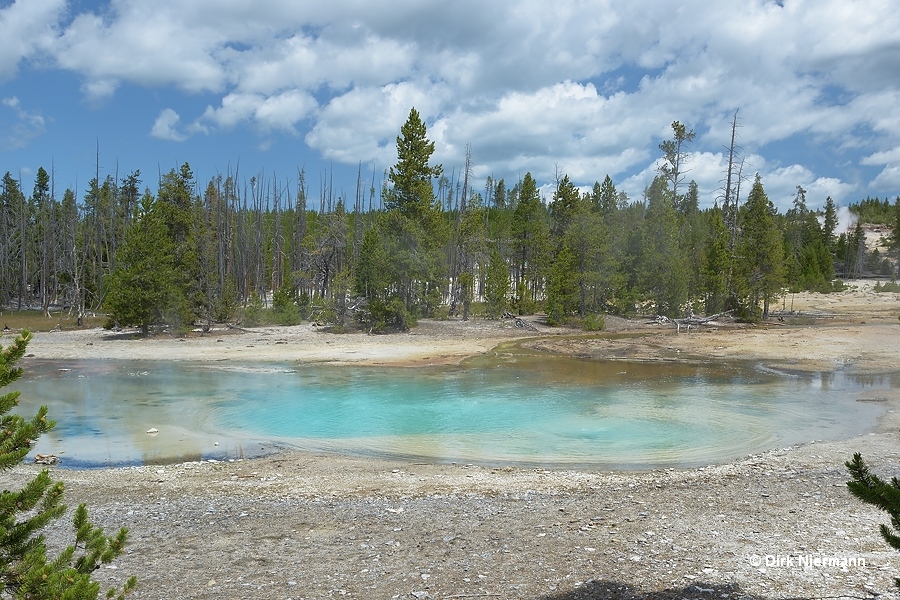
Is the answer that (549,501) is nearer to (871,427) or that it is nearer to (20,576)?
(20,576)

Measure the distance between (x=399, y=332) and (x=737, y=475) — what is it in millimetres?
26759

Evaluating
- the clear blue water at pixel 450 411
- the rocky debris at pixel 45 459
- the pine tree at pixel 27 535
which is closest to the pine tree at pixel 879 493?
the pine tree at pixel 27 535

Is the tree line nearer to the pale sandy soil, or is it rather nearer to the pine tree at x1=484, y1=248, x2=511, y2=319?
the pine tree at x1=484, y1=248, x2=511, y2=319

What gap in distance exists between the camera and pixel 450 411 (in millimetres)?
17609

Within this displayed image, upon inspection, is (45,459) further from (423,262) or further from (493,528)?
(423,262)

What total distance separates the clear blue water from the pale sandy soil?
4.57 feet

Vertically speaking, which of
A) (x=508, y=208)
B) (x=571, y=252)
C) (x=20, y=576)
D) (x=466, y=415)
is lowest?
(x=466, y=415)

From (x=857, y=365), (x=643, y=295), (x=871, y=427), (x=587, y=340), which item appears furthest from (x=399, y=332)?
(x=871, y=427)

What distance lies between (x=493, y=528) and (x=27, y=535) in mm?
5424

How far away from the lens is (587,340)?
33.7 meters

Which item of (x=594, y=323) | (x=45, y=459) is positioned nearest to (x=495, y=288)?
(x=594, y=323)

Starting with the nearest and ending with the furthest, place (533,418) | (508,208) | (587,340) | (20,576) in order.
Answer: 1. (20,576)
2. (533,418)
3. (587,340)
4. (508,208)

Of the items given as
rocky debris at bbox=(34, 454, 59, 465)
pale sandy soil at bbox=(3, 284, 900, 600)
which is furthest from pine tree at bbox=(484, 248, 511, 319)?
rocky debris at bbox=(34, 454, 59, 465)

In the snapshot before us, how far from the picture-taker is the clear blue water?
13.7 meters
